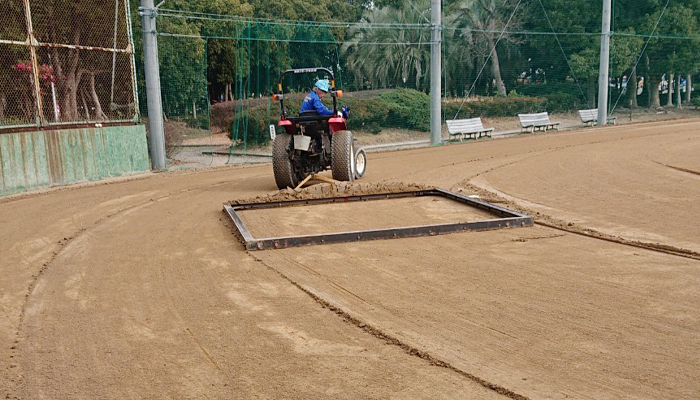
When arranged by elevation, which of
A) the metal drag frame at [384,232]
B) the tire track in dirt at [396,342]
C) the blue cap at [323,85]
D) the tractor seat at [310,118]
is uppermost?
the blue cap at [323,85]

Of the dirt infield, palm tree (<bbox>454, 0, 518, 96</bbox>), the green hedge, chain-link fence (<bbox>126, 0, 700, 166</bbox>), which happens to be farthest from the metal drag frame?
palm tree (<bbox>454, 0, 518, 96</bbox>)

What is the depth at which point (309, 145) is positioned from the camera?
1140 cm

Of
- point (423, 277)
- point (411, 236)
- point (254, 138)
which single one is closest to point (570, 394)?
point (423, 277)

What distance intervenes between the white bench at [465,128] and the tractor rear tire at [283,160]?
1172 centimetres

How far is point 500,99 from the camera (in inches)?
1123

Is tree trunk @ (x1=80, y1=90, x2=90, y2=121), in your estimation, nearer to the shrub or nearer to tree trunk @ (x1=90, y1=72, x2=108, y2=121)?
tree trunk @ (x1=90, y1=72, x2=108, y2=121)

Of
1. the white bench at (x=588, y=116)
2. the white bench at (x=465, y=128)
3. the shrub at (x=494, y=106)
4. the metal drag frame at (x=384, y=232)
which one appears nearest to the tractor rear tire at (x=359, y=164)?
the metal drag frame at (x=384, y=232)

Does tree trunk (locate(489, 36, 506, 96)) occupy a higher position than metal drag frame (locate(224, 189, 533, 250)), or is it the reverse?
tree trunk (locate(489, 36, 506, 96))

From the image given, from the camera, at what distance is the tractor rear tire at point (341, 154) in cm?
1117

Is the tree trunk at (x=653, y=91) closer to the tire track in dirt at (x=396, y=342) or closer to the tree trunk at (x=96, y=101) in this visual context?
the tree trunk at (x=96, y=101)

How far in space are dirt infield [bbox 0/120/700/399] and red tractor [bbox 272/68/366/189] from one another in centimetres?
176

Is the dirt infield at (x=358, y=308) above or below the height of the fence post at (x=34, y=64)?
below

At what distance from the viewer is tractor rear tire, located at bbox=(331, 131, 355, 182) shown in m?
11.2

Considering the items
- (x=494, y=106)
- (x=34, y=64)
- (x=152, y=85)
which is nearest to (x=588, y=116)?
(x=494, y=106)
